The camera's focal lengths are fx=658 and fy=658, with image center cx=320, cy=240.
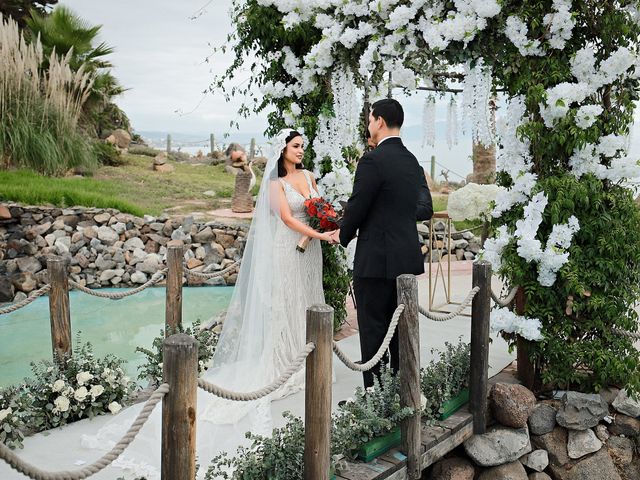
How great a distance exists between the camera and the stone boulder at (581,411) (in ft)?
14.9

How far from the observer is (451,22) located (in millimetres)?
4680

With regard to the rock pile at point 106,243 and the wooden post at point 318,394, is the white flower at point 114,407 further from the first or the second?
the rock pile at point 106,243

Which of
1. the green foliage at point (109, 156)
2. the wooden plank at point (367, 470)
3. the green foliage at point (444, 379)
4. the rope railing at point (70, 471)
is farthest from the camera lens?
the green foliage at point (109, 156)

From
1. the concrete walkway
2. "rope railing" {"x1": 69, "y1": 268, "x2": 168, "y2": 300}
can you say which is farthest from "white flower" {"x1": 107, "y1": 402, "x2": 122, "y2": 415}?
"rope railing" {"x1": 69, "y1": 268, "x2": 168, "y2": 300}

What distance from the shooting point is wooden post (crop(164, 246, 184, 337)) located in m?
5.34

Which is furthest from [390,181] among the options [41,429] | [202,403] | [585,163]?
[41,429]

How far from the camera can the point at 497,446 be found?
444 centimetres

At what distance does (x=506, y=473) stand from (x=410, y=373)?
4.20 ft

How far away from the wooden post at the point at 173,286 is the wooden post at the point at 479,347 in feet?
7.76

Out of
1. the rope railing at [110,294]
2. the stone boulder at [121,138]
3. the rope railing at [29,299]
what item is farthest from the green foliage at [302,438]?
the stone boulder at [121,138]

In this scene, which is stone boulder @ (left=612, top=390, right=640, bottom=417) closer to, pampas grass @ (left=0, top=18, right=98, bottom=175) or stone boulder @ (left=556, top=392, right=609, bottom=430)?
stone boulder @ (left=556, top=392, right=609, bottom=430)

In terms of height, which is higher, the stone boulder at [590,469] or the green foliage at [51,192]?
the green foliage at [51,192]

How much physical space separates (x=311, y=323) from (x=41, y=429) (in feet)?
7.50

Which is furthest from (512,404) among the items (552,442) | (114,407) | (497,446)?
(114,407)
